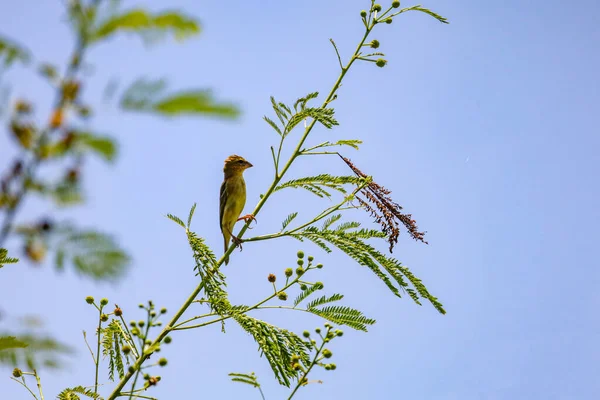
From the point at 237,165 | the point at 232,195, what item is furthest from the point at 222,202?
the point at 237,165

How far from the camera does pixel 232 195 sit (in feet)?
30.2

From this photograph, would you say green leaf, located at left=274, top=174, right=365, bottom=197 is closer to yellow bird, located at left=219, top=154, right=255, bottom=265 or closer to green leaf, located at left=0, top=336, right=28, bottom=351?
green leaf, located at left=0, top=336, right=28, bottom=351

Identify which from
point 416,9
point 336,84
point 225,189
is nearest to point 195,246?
point 336,84

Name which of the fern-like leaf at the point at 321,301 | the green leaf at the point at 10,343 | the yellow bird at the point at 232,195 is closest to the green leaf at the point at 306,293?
the fern-like leaf at the point at 321,301

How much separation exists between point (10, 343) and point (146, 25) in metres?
1.02

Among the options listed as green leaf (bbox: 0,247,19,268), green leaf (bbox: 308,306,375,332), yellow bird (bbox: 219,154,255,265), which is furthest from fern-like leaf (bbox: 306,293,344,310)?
yellow bird (bbox: 219,154,255,265)

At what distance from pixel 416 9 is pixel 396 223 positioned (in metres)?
1.51

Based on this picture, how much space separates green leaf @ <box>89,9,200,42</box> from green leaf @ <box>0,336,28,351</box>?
953mm

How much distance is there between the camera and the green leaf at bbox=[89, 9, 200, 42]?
1.36 meters

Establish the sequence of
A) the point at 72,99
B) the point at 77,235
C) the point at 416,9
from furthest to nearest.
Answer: the point at 416,9
the point at 77,235
the point at 72,99

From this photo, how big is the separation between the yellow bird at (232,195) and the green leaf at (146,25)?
7544 millimetres

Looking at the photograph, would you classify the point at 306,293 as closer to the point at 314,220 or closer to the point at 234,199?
the point at 314,220

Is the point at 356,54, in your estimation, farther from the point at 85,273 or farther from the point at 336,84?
→ the point at 85,273

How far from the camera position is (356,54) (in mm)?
4383
